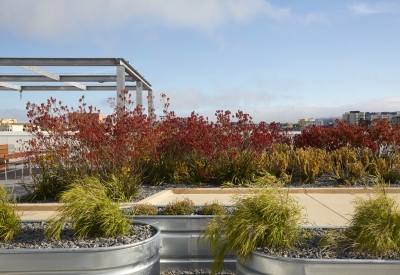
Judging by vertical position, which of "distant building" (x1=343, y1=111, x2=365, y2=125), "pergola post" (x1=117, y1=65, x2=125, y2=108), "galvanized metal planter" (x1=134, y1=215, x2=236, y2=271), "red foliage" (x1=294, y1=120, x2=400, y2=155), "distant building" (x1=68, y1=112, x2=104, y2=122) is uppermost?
"pergola post" (x1=117, y1=65, x2=125, y2=108)

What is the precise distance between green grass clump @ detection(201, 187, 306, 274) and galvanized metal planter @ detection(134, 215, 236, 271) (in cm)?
48

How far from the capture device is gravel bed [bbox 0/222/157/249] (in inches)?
144

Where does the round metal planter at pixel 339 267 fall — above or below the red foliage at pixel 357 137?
below

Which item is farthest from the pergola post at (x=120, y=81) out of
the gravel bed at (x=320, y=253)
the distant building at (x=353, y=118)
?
the gravel bed at (x=320, y=253)

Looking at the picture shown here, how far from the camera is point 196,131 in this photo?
27.7 ft

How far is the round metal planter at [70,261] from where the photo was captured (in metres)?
3.36

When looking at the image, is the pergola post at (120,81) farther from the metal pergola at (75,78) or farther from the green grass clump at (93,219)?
the green grass clump at (93,219)

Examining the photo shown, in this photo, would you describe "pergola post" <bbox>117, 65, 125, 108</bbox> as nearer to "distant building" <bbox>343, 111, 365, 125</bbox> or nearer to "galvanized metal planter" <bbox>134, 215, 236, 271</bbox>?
"galvanized metal planter" <bbox>134, 215, 236, 271</bbox>

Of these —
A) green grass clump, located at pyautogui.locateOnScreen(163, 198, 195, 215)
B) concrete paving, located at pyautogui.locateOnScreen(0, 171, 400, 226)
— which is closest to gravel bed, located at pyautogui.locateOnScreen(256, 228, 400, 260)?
green grass clump, located at pyautogui.locateOnScreen(163, 198, 195, 215)

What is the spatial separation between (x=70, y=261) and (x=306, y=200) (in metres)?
4.35

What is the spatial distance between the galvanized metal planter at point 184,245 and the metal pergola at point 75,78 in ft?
14.1

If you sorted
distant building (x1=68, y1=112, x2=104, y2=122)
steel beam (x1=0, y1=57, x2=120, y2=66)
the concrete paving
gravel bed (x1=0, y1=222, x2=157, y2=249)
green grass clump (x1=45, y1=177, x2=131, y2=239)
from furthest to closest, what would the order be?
steel beam (x1=0, y1=57, x2=120, y2=66)
distant building (x1=68, y1=112, x2=104, y2=122)
the concrete paving
green grass clump (x1=45, y1=177, x2=131, y2=239)
gravel bed (x1=0, y1=222, x2=157, y2=249)

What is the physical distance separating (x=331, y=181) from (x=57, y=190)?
16.7ft

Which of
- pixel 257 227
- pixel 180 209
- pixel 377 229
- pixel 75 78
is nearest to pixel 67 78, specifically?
pixel 75 78
